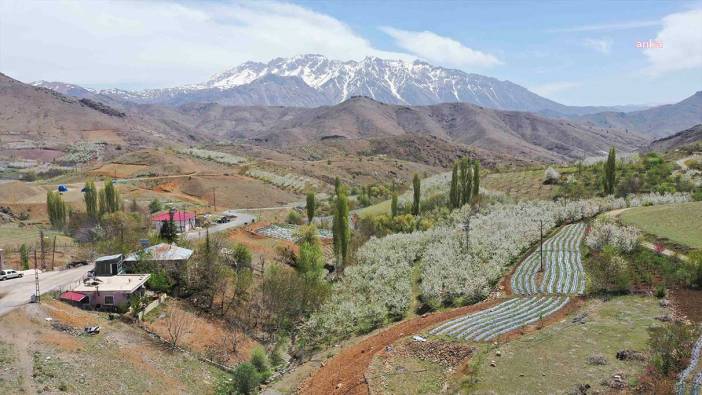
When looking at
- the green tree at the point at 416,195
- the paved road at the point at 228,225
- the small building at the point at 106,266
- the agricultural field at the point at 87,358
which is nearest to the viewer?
the agricultural field at the point at 87,358

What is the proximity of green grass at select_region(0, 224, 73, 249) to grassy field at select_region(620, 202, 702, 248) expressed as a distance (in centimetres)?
5898

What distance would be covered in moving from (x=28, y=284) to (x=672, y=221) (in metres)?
51.6

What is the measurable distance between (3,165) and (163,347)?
139 m

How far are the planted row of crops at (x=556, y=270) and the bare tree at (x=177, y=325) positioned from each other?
23.1m

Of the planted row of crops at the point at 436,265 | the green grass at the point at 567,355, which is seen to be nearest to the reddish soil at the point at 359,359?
the planted row of crops at the point at 436,265

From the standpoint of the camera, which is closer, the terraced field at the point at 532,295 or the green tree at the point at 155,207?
the terraced field at the point at 532,295

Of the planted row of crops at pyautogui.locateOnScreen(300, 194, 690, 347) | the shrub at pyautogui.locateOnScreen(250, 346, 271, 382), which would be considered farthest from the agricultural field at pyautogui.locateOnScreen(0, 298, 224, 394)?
the planted row of crops at pyautogui.locateOnScreen(300, 194, 690, 347)

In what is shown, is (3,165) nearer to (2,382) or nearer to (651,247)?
(2,382)

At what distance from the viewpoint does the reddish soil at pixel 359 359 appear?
78.5 ft

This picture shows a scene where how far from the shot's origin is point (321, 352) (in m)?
32.6

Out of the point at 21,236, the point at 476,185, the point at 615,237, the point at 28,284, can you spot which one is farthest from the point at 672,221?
the point at 21,236

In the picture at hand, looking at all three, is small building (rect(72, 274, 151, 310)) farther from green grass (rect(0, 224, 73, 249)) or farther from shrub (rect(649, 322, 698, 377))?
shrub (rect(649, 322, 698, 377))

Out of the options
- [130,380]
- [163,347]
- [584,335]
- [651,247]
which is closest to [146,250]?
[163,347]

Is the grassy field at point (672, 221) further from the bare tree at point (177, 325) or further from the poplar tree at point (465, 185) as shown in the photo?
the bare tree at point (177, 325)
